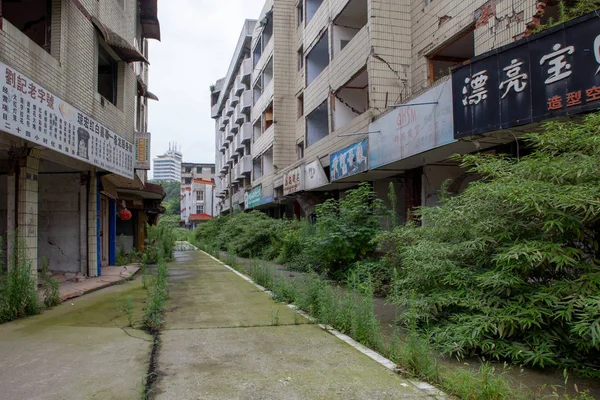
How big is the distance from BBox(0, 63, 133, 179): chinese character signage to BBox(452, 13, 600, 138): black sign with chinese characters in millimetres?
7235

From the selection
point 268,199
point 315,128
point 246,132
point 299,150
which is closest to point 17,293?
point 315,128

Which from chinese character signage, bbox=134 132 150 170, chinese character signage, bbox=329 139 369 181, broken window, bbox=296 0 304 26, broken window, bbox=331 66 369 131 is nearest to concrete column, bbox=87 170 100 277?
chinese character signage, bbox=134 132 150 170

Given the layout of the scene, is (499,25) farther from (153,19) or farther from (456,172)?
(153,19)

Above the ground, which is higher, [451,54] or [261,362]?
[451,54]

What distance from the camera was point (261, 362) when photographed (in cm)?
405

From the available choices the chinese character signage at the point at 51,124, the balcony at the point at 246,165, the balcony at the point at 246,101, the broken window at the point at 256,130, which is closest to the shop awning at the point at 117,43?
the chinese character signage at the point at 51,124

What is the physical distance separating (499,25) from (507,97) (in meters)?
2.65

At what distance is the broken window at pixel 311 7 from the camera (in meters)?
18.7

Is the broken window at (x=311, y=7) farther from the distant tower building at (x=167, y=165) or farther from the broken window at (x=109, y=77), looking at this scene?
the distant tower building at (x=167, y=165)

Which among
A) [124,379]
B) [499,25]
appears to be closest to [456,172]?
[499,25]

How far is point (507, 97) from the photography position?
6.73 meters

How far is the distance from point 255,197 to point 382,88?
648 inches

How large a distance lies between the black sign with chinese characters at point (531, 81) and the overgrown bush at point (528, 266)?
161cm

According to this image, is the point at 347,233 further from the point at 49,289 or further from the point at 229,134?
the point at 229,134
